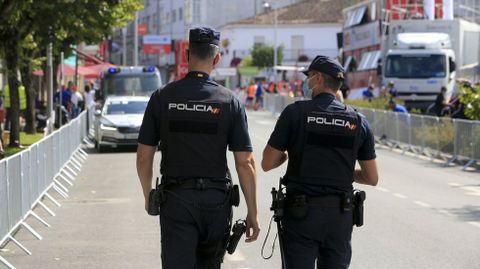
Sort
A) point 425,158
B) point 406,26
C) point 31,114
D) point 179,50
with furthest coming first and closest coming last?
point 179,50, point 406,26, point 31,114, point 425,158

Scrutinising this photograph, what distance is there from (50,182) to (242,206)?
3822 millimetres

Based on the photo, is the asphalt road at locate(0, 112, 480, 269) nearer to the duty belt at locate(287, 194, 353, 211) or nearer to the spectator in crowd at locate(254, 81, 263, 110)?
the duty belt at locate(287, 194, 353, 211)

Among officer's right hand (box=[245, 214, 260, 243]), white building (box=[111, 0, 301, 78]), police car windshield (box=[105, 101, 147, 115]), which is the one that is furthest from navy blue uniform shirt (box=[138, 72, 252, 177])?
white building (box=[111, 0, 301, 78])

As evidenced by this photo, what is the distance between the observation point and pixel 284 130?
6.52 m

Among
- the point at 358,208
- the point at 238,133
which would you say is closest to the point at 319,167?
the point at 358,208

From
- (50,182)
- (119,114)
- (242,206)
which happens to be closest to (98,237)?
(242,206)

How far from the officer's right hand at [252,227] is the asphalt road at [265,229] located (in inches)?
153

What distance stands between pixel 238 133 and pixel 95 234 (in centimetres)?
690

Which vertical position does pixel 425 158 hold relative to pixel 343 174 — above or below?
below

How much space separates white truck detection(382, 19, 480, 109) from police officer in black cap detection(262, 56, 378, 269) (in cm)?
3216

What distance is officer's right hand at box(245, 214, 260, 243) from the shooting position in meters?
6.42

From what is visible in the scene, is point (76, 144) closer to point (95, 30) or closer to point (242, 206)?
point (95, 30)

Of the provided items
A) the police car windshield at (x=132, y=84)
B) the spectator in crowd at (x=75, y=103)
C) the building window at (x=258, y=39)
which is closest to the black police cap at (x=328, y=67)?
the police car windshield at (x=132, y=84)

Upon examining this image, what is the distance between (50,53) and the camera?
1153 inches
